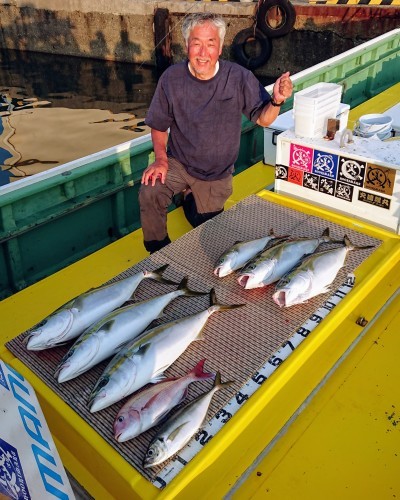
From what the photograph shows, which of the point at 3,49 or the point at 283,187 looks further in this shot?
the point at 3,49

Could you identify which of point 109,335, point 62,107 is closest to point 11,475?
point 109,335

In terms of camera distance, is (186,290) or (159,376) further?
(186,290)

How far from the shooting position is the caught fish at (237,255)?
9.73 ft

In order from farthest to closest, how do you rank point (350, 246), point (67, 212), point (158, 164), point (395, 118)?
point (395, 118) → point (67, 212) → point (158, 164) → point (350, 246)

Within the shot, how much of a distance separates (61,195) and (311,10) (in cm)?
1383

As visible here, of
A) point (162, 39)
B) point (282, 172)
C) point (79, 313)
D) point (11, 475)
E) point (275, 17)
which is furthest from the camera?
point (162, 39)

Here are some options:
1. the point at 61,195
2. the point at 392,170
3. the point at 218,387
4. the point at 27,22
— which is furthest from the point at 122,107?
the point at 218,387

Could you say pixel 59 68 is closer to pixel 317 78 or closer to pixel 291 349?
pixel 317 78

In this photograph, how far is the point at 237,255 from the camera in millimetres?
3020

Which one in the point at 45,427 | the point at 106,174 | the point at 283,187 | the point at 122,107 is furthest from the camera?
the point at 122,107

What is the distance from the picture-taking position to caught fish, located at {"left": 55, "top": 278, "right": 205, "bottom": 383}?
7.36 feet

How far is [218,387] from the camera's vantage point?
7.21 ft

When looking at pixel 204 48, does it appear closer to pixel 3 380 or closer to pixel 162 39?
pixel 3 380

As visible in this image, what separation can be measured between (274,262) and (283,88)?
1350mm
